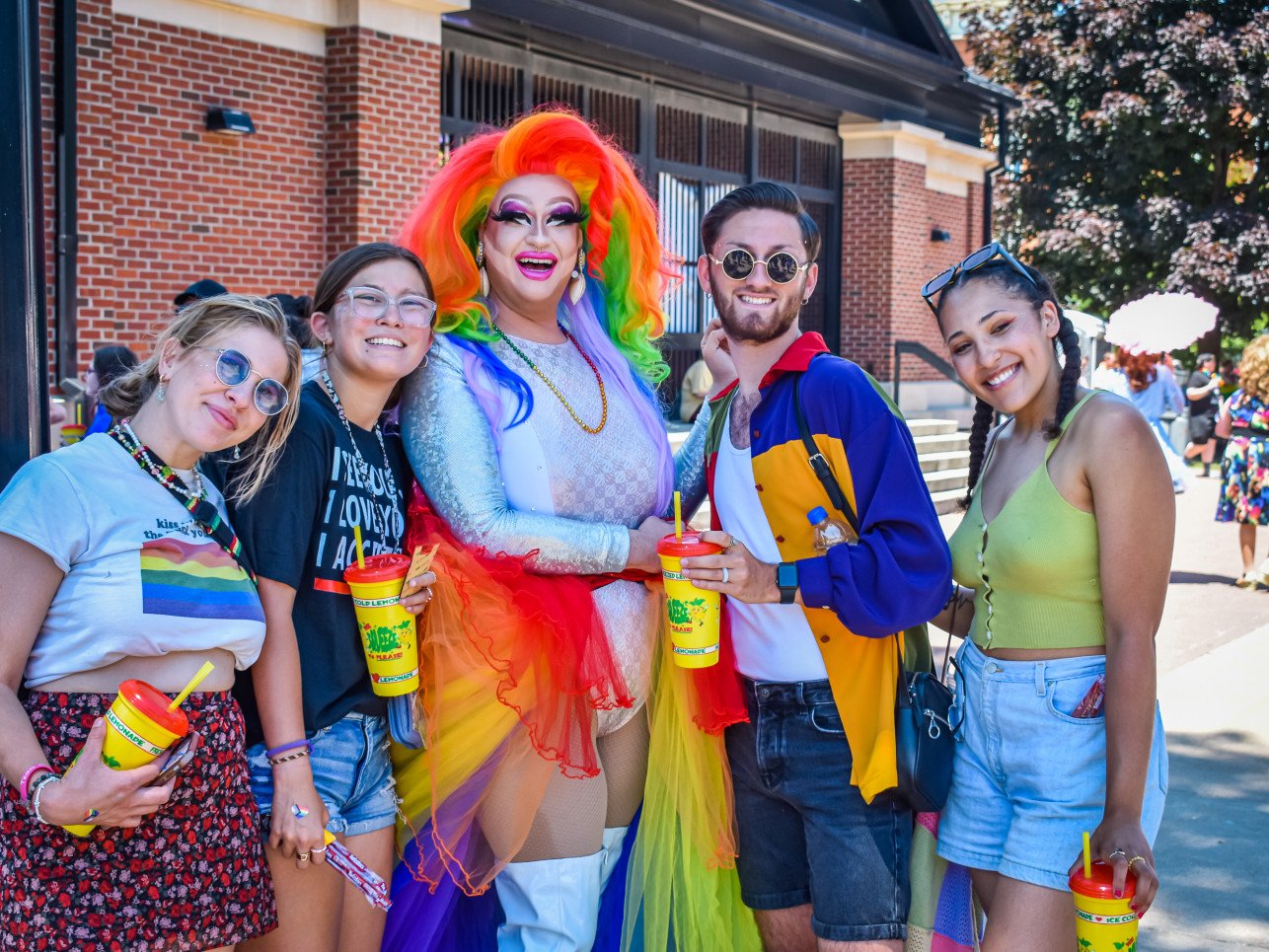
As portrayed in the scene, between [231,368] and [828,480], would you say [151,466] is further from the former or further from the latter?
[828,480]

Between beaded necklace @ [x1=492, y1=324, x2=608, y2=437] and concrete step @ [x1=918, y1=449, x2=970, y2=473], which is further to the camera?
concrete step @ [x1=918, y1=449, x2=970, y2=473]

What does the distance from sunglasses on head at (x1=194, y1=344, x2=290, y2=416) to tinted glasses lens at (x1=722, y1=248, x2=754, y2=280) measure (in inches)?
44.6

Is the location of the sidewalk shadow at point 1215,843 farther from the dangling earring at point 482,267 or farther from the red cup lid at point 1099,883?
the dangling earring at point 482,267

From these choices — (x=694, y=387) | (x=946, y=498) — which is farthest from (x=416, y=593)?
(x=946, y=498)

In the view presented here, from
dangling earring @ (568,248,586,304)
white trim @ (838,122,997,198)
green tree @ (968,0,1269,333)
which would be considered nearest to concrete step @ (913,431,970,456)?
white trim @ (838,122,997,198)

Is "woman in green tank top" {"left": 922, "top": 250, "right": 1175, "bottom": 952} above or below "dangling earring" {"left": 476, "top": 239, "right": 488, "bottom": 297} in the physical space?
below

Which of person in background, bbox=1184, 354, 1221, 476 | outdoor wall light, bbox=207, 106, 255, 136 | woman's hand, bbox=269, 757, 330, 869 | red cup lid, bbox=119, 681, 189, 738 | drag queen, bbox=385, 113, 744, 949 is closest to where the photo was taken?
red cup lid, bbox=119, 681, 189, 738

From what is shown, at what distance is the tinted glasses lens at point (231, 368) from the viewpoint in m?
2.42

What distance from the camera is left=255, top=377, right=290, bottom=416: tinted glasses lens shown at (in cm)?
246

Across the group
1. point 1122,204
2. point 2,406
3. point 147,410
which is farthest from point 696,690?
point 1122,204

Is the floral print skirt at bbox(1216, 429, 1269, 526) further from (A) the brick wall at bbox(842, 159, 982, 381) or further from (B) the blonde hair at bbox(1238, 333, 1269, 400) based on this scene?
(A) the brick wall at bbox(842, 159, 982, 381)

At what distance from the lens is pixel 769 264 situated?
2996 mm

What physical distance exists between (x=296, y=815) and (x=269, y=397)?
0.86m

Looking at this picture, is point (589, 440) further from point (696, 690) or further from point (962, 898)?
point (962, 898)
